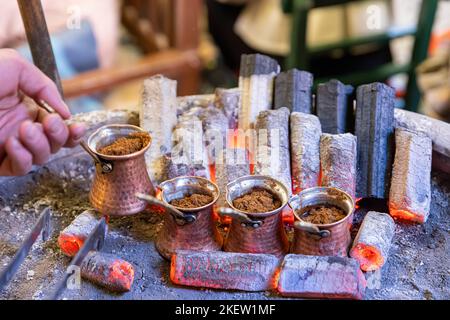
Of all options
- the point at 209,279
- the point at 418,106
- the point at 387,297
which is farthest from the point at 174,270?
the point at 418,106

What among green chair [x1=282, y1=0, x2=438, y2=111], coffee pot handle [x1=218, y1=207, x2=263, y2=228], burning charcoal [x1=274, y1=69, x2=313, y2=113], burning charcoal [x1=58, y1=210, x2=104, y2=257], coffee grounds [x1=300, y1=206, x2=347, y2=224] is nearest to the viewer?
coffee pot handle [x1=218, y1=207, x2=263, y2=228]

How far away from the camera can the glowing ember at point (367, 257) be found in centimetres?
175

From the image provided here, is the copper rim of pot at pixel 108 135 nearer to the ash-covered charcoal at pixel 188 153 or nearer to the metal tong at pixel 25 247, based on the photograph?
the ash-covered charcoal at pixel 188 153

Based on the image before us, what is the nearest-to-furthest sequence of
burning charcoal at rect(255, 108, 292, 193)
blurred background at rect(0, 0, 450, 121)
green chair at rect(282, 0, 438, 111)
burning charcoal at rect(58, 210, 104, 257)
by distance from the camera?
burning charcoal at rect(58, 210, 104, 257)
burning charcoal at rect(255, 108, 292, 193)
green chair at rect(282, 0, 438, 111)
blurred background at rect(0, 0, 450, 121)

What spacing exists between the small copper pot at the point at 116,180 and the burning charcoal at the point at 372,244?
2.03 ft

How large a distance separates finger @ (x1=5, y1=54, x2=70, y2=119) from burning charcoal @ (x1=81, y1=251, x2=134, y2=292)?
1.80 feet

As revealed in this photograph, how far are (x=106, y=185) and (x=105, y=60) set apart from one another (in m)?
1.83

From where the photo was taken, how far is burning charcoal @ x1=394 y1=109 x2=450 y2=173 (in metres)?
2.10

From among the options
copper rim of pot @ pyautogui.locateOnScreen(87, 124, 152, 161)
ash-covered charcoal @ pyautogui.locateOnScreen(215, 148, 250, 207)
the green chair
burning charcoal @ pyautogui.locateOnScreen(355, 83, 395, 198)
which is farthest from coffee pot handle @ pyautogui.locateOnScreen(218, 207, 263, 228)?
the green chair

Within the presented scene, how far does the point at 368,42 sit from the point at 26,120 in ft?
6.82

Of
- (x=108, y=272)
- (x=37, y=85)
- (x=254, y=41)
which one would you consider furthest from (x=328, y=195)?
(x=254, y=41)

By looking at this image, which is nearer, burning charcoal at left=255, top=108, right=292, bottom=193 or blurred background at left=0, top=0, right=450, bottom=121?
burning charcoal at left=255, top=108, right=292, bottom=193

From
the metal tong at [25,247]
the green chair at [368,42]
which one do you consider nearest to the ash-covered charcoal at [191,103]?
the metal tong at [25,247]

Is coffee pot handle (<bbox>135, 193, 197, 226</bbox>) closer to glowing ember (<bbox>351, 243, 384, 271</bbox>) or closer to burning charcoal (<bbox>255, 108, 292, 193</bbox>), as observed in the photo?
burning charcoal (<bbox>255, 108, 292, 193</bbox>)
